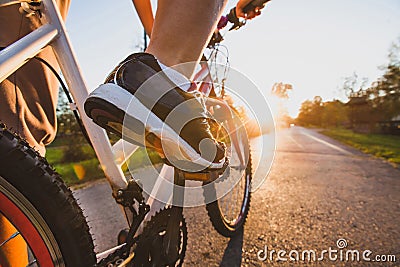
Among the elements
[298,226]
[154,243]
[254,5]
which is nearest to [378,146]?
[298,226]

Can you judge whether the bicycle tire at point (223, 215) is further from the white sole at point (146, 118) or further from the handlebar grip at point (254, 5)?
the white sole at point (146, 118)

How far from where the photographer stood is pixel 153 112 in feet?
2.92

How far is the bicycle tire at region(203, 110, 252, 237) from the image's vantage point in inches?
73.8

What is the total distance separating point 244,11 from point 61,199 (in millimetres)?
1439

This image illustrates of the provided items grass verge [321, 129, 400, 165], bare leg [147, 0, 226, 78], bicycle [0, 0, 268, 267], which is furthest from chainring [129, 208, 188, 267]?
grass verge [321, 129, 400, 165]

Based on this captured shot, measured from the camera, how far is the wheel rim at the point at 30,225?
69 cm

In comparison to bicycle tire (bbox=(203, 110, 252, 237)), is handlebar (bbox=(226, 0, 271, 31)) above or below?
above

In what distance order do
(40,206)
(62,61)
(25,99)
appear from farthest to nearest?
(25,99) < (62,61) < (40,206)

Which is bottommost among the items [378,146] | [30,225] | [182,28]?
[378,146]

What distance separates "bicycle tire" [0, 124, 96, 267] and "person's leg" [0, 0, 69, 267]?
30 cm

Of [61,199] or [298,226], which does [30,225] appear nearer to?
[61,199]

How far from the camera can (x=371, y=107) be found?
32812 millimetres

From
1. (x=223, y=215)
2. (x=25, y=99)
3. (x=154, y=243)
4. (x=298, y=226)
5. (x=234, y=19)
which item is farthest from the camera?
(x=298, y=226)

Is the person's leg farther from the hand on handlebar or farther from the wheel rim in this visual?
the hand on handlebar
